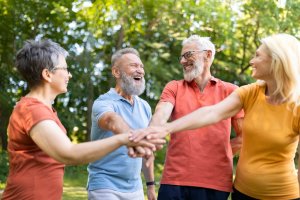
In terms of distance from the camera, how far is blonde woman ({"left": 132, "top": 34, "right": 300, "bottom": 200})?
10.6 feet

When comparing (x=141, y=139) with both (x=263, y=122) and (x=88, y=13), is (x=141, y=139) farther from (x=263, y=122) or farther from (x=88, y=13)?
(x=88, y=13)

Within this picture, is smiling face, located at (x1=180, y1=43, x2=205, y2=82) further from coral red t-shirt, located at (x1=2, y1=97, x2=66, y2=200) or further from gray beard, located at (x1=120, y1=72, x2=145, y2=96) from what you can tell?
coral red t-shirt, located at (x1=2, y1=97, x2=66, y2=200)

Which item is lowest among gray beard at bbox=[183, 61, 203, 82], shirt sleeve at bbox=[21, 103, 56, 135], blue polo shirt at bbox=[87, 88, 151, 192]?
blue polo shirt at bbox=[87, 88, 151, 192]

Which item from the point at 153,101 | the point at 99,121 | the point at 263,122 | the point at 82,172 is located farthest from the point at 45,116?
the point at 153,101

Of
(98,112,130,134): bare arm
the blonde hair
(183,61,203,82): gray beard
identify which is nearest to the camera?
the blonde hair

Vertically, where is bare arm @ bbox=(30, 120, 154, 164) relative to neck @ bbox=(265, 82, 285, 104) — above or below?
below

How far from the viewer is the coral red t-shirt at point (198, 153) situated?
3.76m

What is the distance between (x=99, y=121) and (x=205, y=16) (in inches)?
388

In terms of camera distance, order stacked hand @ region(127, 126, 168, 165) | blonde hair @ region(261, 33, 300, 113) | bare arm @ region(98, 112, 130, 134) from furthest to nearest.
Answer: bare arm @ region(98, 112, 130, 134) → blonde hair @ region(261, 33, 300, 113) → stacked hand @ region(127, 126, 168, 165)

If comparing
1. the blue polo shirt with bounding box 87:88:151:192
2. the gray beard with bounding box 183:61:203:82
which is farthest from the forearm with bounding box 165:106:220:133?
the blue polo shirt with bounding box 87:88:151:192

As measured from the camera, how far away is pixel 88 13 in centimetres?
1297

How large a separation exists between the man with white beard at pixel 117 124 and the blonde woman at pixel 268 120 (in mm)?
666

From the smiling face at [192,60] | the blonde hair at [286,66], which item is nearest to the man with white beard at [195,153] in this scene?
the smiling face at [192,60]

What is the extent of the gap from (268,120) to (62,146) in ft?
4.60
